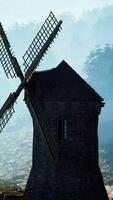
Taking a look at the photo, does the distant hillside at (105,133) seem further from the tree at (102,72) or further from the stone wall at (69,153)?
the stone wall at (69,153)

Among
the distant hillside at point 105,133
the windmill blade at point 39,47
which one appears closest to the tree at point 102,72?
the distant hillside at point 105,133

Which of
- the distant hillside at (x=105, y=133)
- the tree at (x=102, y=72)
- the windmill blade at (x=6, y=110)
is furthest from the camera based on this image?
the tree at (x=102, y=72)

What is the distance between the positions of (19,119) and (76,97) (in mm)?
121150

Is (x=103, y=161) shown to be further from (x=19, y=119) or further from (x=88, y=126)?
(x=19, y=119)

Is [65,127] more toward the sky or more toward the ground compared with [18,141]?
more toward the ground

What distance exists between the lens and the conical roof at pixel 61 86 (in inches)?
1062

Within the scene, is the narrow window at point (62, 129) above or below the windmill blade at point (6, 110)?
below

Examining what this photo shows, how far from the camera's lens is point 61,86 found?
90.6 ft

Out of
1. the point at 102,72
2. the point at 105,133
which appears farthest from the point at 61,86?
the point at 102,72

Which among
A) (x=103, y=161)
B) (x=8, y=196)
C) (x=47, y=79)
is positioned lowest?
(x=8, y=196)

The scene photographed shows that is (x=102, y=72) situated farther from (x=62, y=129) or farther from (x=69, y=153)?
(x=69, y=153)

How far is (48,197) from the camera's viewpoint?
88.5 feet

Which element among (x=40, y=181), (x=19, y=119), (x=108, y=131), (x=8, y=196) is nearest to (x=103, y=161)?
(x=108, y=131)

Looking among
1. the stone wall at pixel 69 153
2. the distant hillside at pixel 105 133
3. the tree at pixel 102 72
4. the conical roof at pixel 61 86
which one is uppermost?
the tree at pixel 102 72
